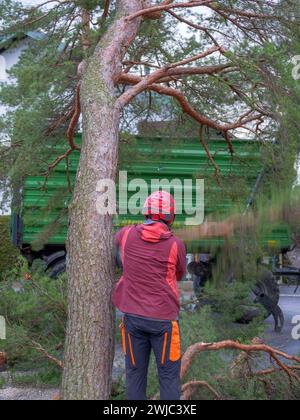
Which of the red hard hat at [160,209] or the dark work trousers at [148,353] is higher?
the red hard hat at [160,209]

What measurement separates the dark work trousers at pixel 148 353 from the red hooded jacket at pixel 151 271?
69 millimetres

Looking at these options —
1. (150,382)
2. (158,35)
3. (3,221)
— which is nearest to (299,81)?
(158,35)

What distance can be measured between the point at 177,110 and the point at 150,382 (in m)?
3.40

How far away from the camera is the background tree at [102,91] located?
3.98 m

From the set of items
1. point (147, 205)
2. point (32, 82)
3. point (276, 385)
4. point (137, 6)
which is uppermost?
point (137, 6)

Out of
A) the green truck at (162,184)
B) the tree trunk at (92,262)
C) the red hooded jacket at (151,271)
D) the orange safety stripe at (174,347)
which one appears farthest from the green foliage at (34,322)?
the orange safety stripe at (174,347)

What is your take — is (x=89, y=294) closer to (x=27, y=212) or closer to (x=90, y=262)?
(x=90, y=262)

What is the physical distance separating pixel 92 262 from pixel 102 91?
4.75 ft

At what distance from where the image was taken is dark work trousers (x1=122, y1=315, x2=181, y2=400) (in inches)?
141

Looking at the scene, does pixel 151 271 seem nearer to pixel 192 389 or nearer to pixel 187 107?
pixel 192 389

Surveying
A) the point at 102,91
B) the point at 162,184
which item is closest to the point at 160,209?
the point at 102,91

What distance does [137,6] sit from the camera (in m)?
5.43

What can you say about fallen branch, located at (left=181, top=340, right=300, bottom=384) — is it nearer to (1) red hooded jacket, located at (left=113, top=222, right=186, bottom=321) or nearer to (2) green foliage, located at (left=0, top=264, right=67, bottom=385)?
(1) red hooded jacket, located at (left=113, top=222, right=186, bottom=321)

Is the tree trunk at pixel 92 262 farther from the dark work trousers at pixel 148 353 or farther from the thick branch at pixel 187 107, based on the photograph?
the thick branch at pixel 187 107
